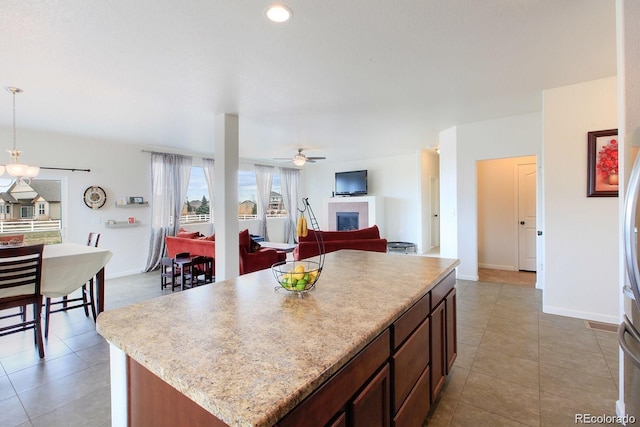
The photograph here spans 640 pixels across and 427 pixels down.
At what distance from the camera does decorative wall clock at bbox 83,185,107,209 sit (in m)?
5.31

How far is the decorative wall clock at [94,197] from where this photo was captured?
17.4 feet

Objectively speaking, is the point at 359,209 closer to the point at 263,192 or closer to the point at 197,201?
the point at 263,192

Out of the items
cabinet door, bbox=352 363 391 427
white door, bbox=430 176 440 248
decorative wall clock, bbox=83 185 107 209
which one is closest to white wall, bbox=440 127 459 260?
white door, bbox=430 176 440 248

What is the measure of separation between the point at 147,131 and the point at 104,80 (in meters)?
2.11

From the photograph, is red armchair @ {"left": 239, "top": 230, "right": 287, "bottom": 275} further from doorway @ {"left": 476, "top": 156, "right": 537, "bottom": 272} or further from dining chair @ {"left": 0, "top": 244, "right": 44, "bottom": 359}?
doorway @ {"left": 476, "top": 156, "right": 537, "bottom": 272}

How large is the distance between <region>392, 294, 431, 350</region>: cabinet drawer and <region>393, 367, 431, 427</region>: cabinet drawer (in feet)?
1.00

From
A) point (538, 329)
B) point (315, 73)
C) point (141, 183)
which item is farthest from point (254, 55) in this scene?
point (141, 183)

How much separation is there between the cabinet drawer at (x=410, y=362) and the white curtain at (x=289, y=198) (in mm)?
7432

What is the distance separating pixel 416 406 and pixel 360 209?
691 centimetres

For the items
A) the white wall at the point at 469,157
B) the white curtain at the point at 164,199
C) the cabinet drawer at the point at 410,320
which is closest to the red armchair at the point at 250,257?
the white curtain at the point at 164,199

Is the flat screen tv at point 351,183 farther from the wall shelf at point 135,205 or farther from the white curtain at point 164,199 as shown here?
the wall shelf at point 135,205

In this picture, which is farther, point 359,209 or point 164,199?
point 359,209

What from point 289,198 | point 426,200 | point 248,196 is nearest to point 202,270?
point 248,196

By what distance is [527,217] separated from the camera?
5.38 meters
